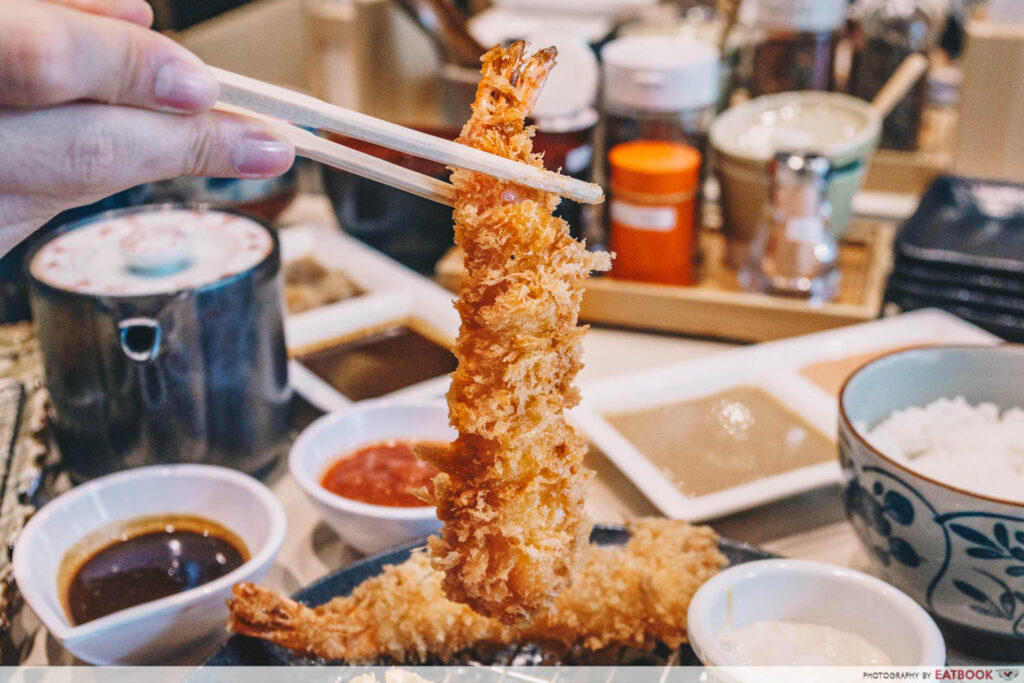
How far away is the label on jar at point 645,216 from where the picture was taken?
2.14 metres

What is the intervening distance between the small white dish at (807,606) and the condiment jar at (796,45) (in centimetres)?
196

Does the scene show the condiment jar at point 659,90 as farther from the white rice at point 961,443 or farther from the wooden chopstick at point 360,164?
the wooden chopstick at point 360,164

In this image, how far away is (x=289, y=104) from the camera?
79cm

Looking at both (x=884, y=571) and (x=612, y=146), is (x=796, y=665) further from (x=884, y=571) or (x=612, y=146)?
(x=612, y=146)

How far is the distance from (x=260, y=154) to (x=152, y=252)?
0.66m

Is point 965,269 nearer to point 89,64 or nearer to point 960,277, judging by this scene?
point 960,277

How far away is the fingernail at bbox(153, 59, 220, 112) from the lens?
29.9 inches

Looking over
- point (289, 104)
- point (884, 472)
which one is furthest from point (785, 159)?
point (289, 104)

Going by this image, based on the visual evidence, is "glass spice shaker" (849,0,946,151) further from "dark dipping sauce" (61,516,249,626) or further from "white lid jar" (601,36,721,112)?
"dark dipping sauce" (61,516,249,626)

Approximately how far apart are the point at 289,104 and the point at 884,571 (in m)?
1.01

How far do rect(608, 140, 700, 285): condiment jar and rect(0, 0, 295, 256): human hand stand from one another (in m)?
1.35

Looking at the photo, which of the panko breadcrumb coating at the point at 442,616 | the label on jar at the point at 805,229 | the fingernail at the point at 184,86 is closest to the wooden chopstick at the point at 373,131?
the fingernail at the point at 184,86

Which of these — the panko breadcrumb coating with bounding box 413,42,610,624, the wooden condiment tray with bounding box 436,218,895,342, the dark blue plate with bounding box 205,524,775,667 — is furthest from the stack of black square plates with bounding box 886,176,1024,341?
the panko breadcrumb coating with bounding box 413,42,610,624

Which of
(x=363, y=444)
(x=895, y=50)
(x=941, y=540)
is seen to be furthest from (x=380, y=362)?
(x=895, y=50)
